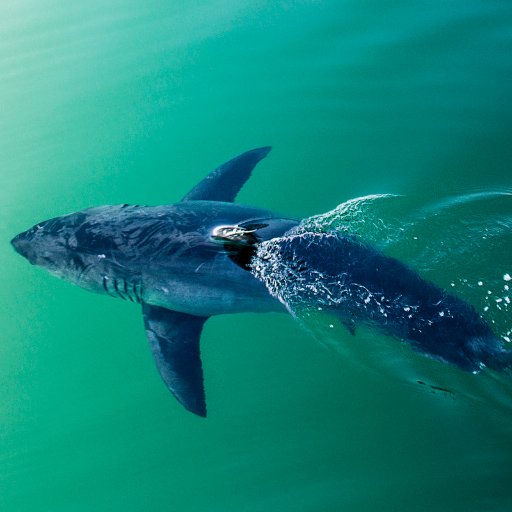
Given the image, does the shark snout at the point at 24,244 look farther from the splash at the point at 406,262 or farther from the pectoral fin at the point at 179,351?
the splash at the point at 406,262

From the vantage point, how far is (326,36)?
833 cm

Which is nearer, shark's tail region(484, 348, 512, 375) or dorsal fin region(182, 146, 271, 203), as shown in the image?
shark's tail region(484, 348, 512, 375)

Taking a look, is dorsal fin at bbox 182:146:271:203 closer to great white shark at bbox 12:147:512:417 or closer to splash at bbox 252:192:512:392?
great white shark at bbox 12:147:512:417

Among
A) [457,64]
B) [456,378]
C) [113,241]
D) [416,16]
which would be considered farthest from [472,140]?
[113,241]

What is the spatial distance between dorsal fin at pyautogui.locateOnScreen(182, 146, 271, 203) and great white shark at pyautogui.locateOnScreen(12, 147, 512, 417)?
724 millimetres

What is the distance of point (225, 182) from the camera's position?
6.21 metres

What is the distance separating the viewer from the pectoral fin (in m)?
4.95

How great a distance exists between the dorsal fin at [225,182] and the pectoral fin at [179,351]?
54.7 inches

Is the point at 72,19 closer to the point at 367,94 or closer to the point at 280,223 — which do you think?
the point at 367,94

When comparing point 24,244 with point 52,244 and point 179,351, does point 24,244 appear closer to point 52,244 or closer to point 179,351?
point 52,244

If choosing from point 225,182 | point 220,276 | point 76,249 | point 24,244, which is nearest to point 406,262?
point 220,276

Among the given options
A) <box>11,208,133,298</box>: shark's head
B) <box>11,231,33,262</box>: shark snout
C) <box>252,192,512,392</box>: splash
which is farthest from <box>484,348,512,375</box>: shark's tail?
<box>11,231,33,262</box>: shark snout

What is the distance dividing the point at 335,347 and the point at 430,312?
3.16ft

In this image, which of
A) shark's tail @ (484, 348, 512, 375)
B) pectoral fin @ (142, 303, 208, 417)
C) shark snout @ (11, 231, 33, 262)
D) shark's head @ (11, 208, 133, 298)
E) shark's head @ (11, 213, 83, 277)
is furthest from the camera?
shark snout @ (11, 231, 33, 262)
